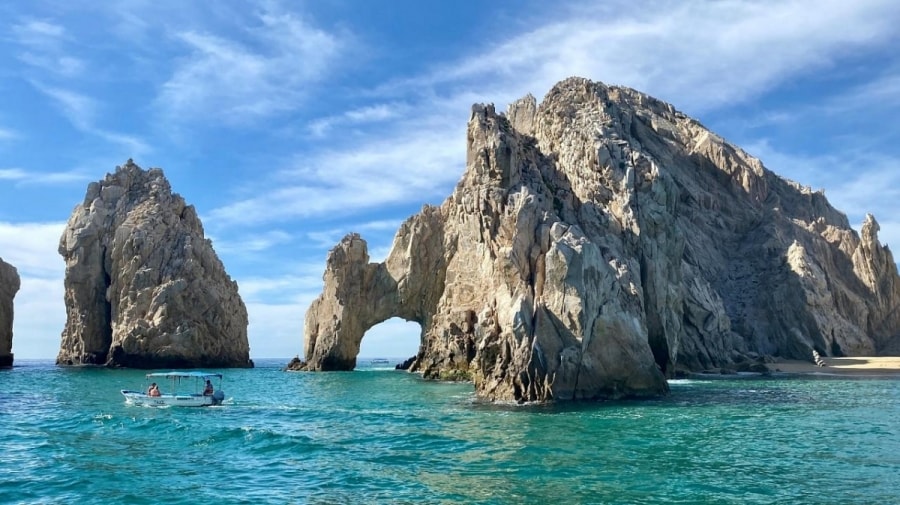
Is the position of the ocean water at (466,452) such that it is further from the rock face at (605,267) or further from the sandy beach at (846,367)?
the sandy beach at (846,367)

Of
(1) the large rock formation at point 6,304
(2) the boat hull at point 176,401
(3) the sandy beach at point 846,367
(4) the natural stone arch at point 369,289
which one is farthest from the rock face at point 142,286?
(3) the sandy beach at point 846,367

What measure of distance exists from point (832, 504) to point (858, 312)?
8319 cm

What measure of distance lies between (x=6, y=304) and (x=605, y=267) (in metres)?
92.1

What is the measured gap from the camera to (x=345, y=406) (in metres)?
44.0

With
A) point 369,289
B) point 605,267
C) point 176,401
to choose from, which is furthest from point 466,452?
point 369,289

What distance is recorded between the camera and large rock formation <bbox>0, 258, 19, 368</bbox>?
9881cm

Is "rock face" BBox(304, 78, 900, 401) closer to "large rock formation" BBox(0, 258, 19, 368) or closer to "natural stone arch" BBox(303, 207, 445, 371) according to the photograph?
"natural stone arch" BBox(303, 207, 445, 371)

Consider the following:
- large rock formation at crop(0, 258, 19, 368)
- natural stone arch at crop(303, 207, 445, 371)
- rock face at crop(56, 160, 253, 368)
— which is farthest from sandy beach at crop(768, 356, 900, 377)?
large rock formation at crop(0, 258, 19, 368)

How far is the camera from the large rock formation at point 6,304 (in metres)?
98.8

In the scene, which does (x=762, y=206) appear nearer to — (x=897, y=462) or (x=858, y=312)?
(x=858, y=312)

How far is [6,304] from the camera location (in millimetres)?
99000

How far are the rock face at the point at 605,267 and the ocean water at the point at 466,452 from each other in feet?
16.0

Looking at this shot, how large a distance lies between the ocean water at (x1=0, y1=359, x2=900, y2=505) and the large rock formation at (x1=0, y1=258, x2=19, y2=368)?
65.6 m

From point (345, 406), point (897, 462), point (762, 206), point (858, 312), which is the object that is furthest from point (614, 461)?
point (762, 206)
